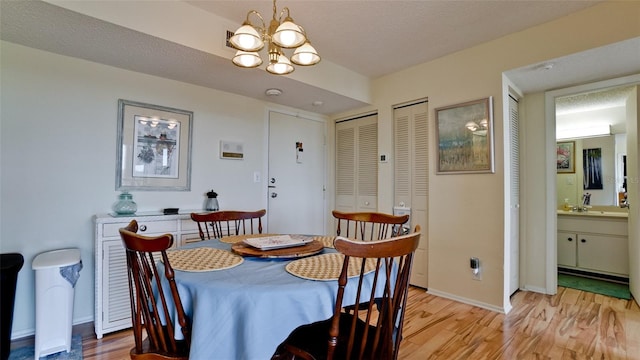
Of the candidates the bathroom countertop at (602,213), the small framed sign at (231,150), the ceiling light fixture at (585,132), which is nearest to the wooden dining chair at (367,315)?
the small framed sign at (231,150)

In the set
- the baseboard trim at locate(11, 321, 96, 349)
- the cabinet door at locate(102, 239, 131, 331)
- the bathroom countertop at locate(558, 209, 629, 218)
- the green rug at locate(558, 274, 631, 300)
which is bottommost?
the baseboard trim at locate(11, 321, 96, 349)

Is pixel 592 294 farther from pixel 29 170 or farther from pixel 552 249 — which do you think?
pixel 29 170

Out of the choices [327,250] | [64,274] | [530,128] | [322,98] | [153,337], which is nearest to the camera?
[153,337]

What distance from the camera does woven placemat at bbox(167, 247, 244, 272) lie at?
1239 millimetres

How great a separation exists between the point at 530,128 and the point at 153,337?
3.61m

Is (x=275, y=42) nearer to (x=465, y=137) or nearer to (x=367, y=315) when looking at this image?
(x=367, y=315)

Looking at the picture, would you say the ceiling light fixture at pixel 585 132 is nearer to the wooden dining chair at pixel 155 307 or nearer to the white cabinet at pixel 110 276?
the wooden dining chair at pixel 155 307

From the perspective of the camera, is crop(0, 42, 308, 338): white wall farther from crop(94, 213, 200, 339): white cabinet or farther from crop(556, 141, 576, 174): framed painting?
crop(556, 141, 576, 174): framed painting

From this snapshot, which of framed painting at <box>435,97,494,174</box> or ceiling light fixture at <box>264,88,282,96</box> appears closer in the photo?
framed painting at <box>435,97,494,174</box>

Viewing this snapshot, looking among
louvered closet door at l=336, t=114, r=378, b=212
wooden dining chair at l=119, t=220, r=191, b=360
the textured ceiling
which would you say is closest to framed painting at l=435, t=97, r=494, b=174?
the textured ceiling

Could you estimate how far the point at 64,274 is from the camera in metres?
1.93

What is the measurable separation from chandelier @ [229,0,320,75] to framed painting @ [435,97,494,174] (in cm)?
172

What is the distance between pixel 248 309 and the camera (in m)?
0.97

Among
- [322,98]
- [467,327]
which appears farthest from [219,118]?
[467,327]
